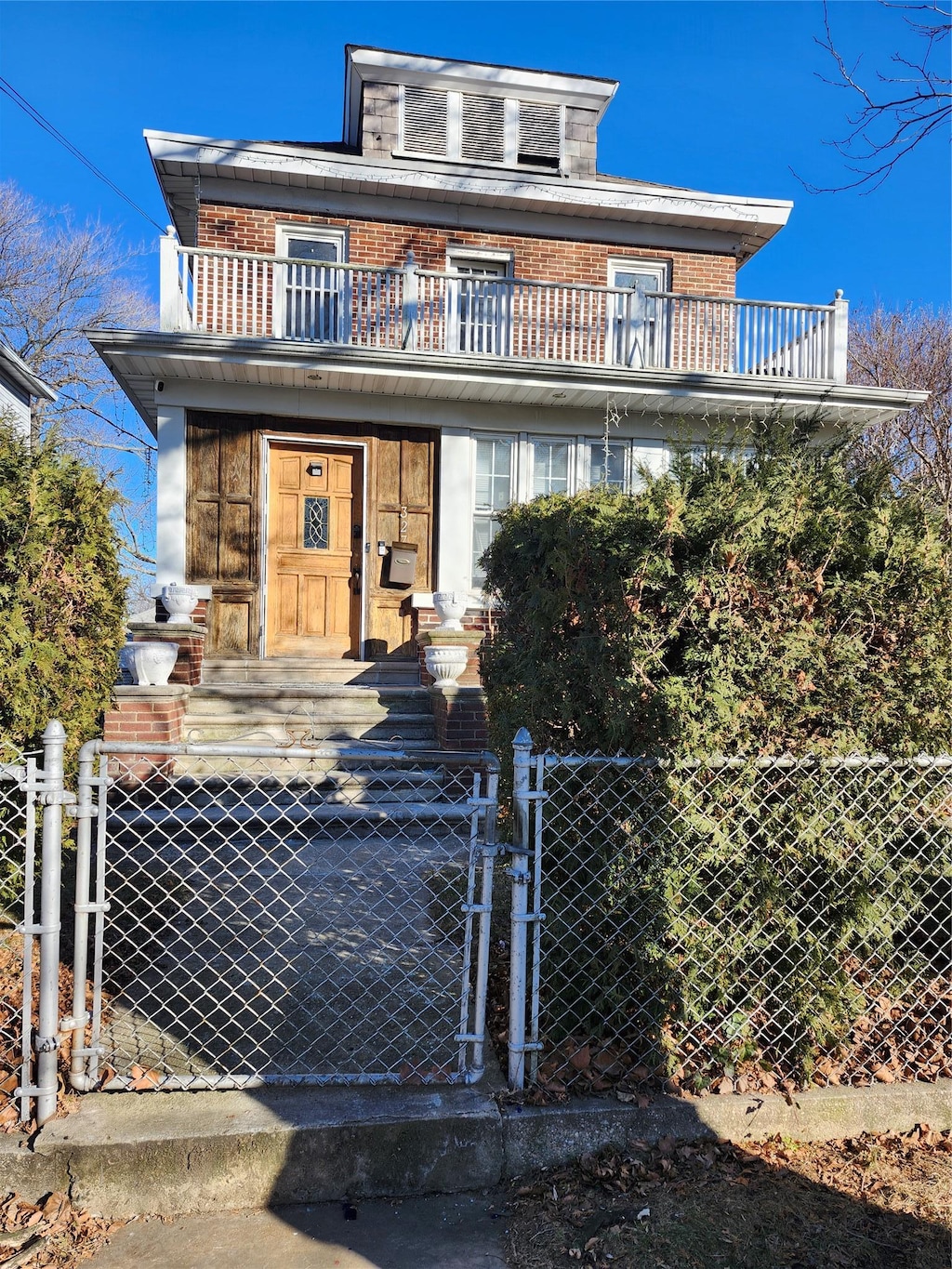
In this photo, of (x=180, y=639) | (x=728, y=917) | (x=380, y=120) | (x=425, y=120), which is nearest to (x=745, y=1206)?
(x=728, y=917)

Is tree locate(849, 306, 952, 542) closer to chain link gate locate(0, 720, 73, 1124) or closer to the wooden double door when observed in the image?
the wooden double door

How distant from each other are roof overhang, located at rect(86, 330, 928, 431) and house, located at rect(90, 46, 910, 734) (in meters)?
0.03

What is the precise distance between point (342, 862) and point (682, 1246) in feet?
11.1

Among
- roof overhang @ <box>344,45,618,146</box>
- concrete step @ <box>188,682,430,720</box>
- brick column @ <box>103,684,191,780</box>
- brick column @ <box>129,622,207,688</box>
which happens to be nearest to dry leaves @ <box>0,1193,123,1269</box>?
brick column @ <box>103,684,191,780</box>

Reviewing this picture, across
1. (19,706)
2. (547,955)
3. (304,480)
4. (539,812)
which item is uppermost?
(304,480)

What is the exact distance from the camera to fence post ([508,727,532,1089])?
2656mm

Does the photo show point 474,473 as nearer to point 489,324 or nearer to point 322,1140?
point 489,324

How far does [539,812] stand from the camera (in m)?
2.68

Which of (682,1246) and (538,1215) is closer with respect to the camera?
(682,1246)

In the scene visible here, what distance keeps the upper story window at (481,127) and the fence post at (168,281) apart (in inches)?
187

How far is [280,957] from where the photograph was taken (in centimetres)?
384

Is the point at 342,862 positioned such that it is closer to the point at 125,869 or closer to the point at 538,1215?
the point at 125,869

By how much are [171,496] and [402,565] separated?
2678 millimetres

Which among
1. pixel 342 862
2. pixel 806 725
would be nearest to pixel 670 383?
pixel 342 862
